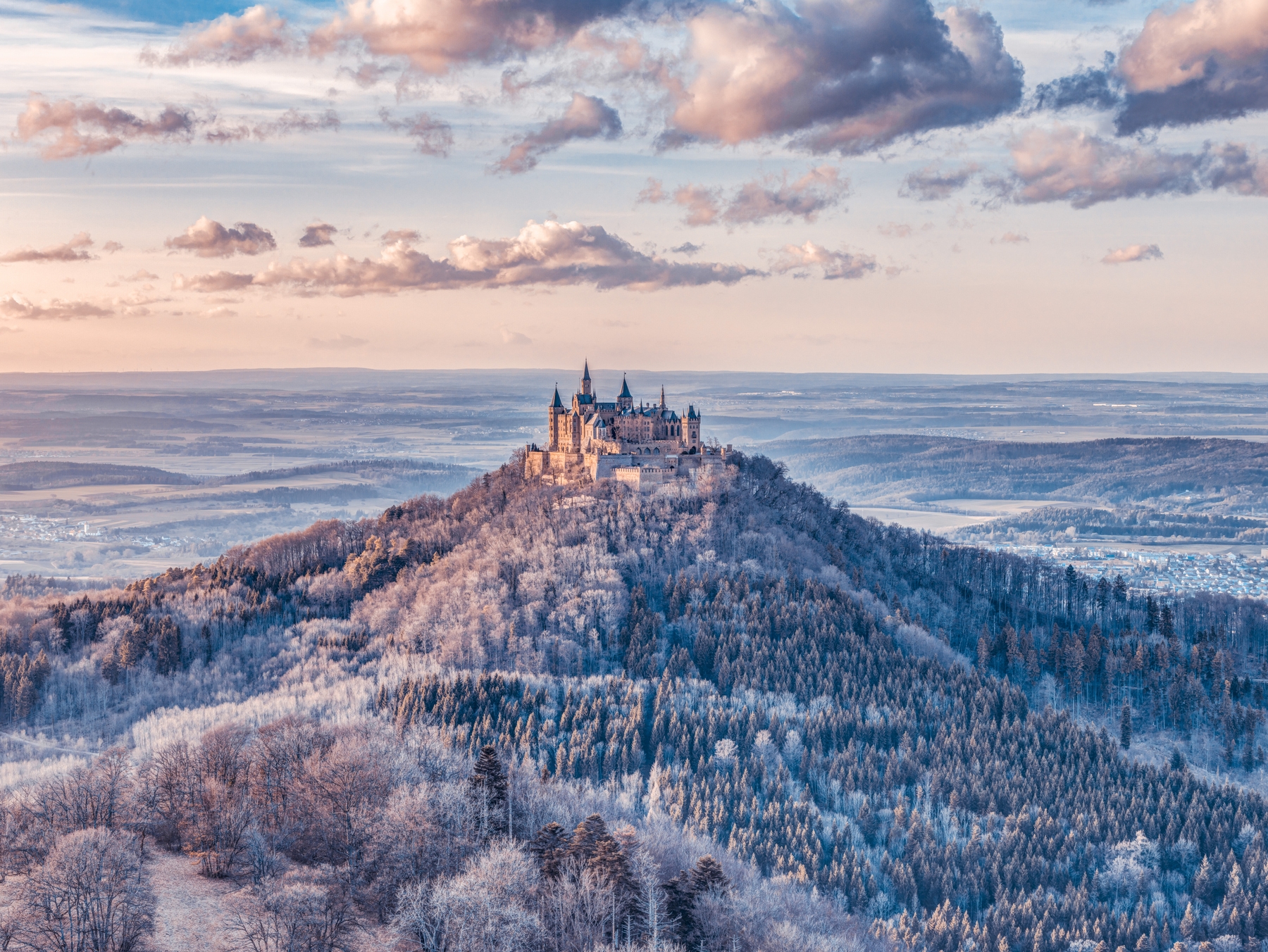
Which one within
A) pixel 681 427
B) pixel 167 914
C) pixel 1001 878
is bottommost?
pixel 1001 878

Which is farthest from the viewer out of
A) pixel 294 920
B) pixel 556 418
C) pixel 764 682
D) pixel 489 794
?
pixel 556 418

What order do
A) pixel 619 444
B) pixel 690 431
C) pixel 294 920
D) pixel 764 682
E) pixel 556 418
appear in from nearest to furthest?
pixel 294 920 → pixel 764 682 → pixel 619 444 → pixel 690 431 → pixel 556 418

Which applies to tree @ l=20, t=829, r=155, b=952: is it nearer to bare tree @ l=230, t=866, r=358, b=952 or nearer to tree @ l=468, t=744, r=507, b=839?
bare tree @ l=230, t=866, r=358, b=952

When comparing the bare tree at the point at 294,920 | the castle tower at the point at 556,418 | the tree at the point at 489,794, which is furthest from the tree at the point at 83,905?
the castle tower at the point at 556,418

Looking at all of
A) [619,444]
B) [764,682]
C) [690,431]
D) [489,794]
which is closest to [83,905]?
[489,794]

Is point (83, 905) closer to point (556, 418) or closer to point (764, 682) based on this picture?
point (764, 682)

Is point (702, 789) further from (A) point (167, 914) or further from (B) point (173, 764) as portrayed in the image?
(A) point (167, 914)

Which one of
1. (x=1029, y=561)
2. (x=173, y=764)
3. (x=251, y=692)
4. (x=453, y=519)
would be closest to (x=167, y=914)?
(x=173, y=764)
